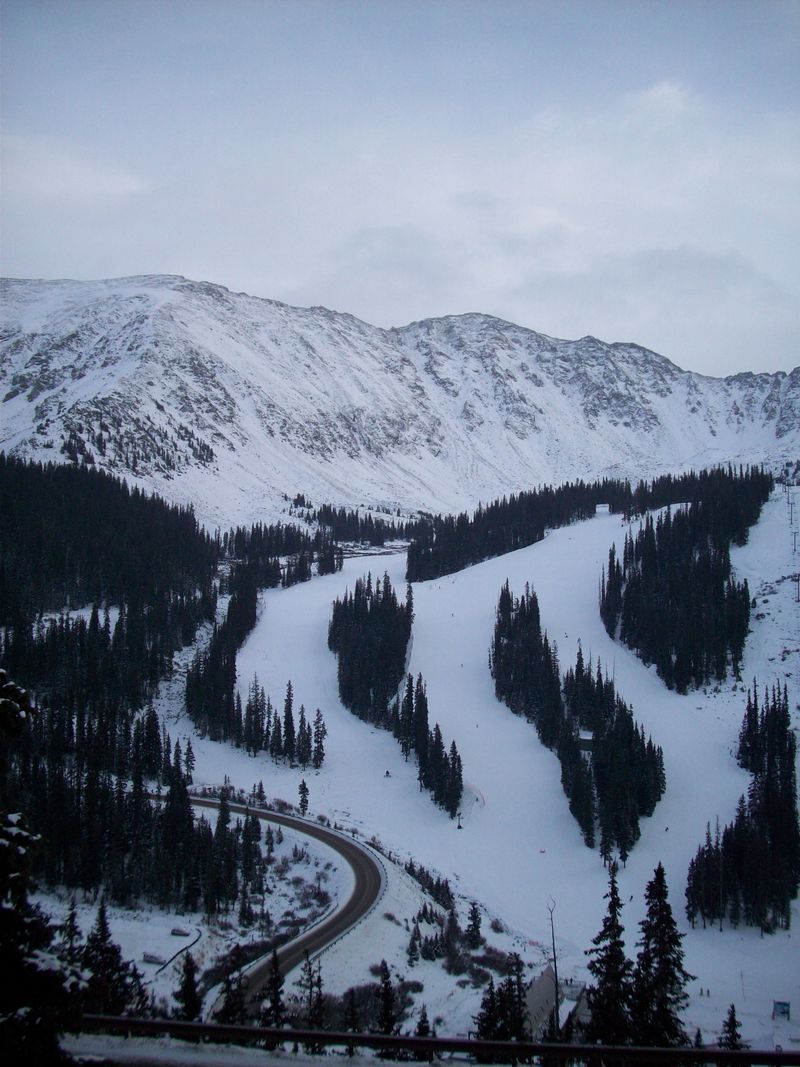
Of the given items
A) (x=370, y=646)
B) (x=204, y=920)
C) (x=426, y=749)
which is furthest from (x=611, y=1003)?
(x=370, y=646)

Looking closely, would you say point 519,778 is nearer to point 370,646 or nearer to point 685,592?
point 370,646

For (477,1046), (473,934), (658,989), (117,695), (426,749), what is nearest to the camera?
(477,1046)

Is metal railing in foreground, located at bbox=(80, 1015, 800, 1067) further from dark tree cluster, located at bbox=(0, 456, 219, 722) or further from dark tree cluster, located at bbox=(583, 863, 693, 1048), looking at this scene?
dark tree cluster, located at bbox=(0, 456, 219, 722)

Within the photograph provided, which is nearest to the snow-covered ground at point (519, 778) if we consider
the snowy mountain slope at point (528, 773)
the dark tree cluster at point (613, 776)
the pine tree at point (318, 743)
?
the snowy mountain slope at point (528, 773)

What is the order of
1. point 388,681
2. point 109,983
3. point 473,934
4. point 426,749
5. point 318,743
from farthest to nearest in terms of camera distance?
point 388,681
point 318,743
point 426,749
point 473,934
point 109,983

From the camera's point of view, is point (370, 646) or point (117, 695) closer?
point (117, 695)

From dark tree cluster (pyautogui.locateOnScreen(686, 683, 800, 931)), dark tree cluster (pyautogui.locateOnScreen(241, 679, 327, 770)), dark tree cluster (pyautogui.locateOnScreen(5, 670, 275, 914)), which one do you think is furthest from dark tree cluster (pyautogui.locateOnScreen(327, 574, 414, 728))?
dark tree cluster (pyautogui.locateOnScreen(686, 683, 800, 931))

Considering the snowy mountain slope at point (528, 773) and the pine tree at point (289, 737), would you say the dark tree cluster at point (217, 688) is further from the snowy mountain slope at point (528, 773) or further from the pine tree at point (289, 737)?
the pine tree at point (289, 737)
